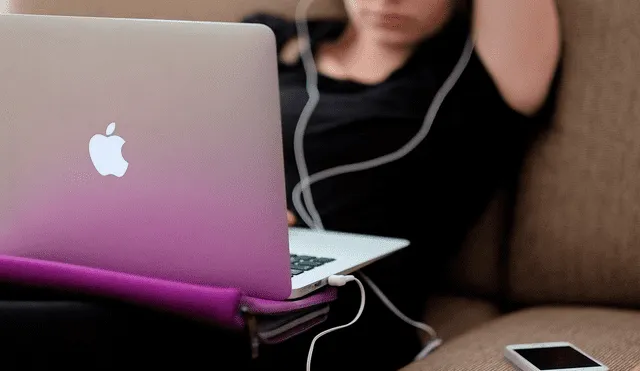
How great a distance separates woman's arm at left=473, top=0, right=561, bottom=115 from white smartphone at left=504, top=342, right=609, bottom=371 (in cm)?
43

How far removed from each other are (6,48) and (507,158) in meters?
0.77

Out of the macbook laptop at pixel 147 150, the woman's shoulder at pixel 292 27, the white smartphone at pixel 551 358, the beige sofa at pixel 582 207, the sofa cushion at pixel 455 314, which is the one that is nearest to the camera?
the macbook laptop at pixel 147 150

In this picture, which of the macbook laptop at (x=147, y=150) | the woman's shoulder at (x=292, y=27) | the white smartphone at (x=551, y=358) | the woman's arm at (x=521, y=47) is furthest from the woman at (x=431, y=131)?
the macbook laptop at (x=147, y=150)

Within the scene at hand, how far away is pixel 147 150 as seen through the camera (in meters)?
0.73

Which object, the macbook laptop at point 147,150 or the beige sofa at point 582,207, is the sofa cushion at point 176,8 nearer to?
the beige sofa at point 582,207

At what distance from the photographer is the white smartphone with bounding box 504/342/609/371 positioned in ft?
2.70

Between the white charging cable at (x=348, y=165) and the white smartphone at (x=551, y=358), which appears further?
the white charging cable at (x=348, y=165)

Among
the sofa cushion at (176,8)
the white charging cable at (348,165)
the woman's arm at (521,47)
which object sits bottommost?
the white charging cable at (348,165)

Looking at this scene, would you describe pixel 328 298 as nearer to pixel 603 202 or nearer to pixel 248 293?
pixel 248 293

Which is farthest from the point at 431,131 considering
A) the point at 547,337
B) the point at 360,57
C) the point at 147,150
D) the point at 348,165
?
the point at 147,150

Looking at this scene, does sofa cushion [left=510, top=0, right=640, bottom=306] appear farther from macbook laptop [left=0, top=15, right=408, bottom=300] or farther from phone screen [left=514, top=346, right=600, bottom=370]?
macbook laptop [left=0, top=15, right=408, bottom=300]

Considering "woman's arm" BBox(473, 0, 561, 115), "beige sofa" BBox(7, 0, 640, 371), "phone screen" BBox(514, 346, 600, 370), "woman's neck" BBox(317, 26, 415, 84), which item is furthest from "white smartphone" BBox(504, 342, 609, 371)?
"woman's neck" BBox(317, 26, 415, 84)

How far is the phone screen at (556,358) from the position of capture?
Answer: 83cm

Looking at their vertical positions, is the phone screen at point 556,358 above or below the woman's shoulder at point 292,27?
below
